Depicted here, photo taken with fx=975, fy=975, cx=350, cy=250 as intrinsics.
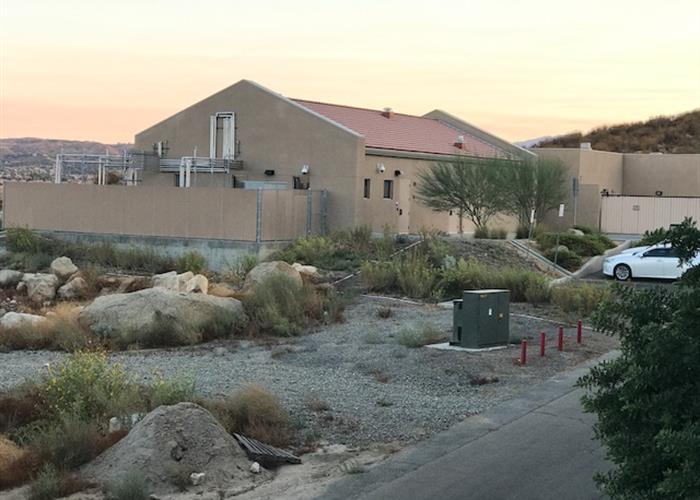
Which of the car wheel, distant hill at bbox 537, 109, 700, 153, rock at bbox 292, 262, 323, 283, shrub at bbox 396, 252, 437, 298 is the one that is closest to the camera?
shrub at bbox 396, 252, 437, 298

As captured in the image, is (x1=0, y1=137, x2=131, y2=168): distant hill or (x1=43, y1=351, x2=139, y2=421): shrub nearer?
(x1=43, y1=351, x2=139, y2=421): shrub

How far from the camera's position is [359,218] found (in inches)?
1483

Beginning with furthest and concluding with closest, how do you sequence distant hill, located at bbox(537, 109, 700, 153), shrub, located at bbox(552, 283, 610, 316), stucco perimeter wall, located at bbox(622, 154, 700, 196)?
distant hill, located at bbox(537, 109, 700, 153)
stucco perimeter wall, located at bbox(622, 154, 700, 196)
shrub, located at bbox(552, 283, 610, 316)

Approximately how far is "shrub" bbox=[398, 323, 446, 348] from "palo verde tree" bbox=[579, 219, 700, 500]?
36.4ft

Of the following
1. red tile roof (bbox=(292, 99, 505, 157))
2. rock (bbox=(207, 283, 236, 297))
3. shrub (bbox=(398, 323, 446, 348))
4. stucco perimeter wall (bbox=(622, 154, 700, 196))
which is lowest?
shrub (bbox=(398, 323, 446, 348))

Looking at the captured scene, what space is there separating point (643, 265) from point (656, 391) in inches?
1007

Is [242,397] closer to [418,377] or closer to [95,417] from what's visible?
[95,417]

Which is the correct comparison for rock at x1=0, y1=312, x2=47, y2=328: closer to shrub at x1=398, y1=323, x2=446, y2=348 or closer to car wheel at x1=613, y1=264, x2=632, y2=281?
shrub at x1=398, y1=323, x2=446, y2=348

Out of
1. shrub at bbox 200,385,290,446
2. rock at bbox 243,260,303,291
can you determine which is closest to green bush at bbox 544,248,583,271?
rock at bbox 243,260,303,291

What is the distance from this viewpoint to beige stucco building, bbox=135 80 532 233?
124ft

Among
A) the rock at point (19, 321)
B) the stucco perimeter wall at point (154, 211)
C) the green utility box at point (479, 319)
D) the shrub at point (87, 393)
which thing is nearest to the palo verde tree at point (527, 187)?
the stucco perimeter wall at point (154, 211)

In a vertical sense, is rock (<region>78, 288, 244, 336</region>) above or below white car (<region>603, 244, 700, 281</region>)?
below

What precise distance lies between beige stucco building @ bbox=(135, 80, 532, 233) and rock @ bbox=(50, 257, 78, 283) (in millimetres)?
8990

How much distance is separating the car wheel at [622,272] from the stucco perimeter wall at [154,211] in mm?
11420
